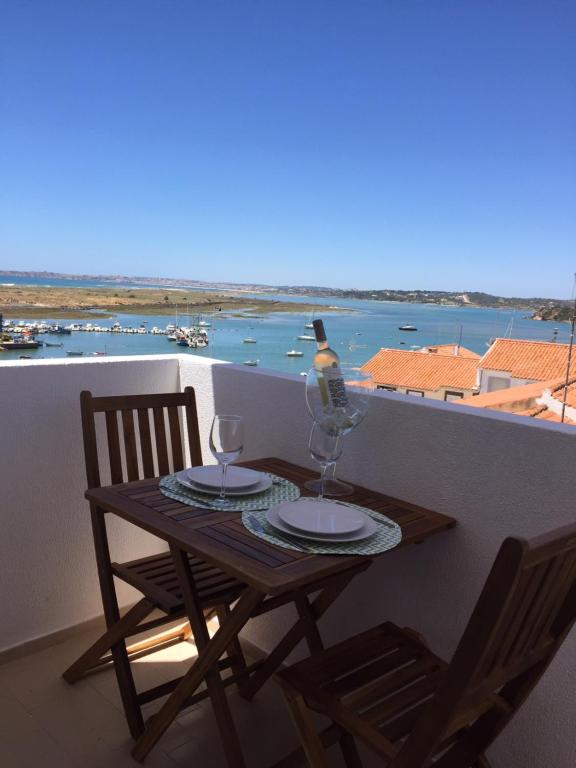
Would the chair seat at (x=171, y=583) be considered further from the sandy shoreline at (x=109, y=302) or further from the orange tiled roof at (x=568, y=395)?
the orange tiled roof at (x=568, y=395)

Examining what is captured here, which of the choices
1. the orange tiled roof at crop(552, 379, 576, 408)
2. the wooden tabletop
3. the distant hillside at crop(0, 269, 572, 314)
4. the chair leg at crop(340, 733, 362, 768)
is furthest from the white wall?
the orange tiled roof at crop(552, 379, 576, 408)

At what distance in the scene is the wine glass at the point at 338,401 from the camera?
1.74m

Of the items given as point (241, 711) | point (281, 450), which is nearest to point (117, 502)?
point (281, 450)

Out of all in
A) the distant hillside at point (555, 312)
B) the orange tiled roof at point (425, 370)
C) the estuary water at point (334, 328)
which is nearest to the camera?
the estuary water at point (334, 328)

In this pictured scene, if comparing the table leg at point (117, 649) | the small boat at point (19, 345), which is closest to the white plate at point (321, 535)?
the table leg at point (117, 649)

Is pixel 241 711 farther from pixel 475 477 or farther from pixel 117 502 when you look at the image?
pixel 475 477

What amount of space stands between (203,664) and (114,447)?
79 cm

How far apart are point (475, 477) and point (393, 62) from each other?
2546 centimetres

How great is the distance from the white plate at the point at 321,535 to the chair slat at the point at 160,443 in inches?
31.1

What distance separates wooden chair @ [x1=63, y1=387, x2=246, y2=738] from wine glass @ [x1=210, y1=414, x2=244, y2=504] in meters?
0.35

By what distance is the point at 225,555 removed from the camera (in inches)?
50.1

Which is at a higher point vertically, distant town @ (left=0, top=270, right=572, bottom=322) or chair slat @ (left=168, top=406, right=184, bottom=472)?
distant town @ (left=0, top=270, right=572, bottom=322)

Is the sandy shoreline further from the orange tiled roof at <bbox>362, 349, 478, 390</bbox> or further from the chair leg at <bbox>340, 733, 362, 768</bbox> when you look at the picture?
the orange tiled roof at <bbox>362, 349, 478, 390</bbox>

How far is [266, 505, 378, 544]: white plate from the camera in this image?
53.2 inches
